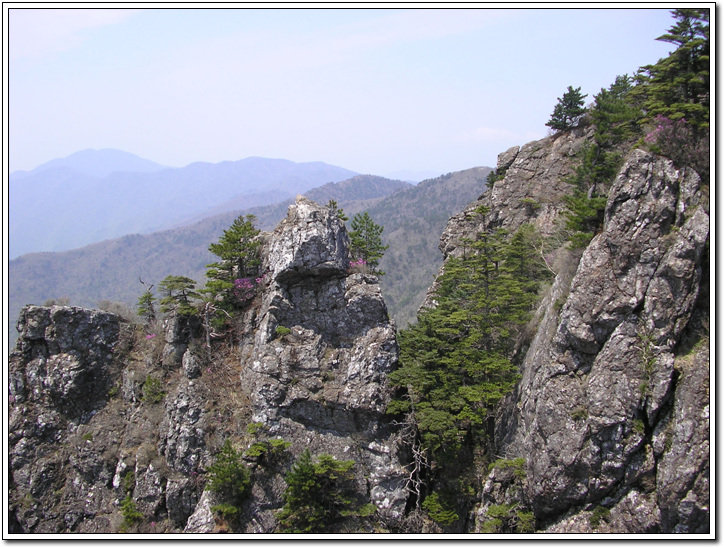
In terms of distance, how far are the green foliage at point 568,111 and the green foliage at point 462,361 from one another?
22.5m

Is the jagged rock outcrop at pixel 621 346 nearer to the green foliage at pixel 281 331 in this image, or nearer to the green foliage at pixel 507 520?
the green foliage at pixel 507 520

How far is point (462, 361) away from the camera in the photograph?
80.4 feet

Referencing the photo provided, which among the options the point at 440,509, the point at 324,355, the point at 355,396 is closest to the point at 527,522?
the point at 440,509

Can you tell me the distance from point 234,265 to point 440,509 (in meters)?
18.6

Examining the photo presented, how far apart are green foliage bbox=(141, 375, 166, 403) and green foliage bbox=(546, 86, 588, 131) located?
134 feet

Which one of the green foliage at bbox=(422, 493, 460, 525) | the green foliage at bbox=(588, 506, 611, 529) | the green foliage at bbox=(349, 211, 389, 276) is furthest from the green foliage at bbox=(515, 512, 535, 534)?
the green foliage at bbox=(349, 211, 389, 276)

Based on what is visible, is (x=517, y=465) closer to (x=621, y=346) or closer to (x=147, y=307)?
(x=621, y=346)

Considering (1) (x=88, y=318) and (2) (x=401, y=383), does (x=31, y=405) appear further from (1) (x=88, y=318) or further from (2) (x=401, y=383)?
(2) (x=401, y=383)

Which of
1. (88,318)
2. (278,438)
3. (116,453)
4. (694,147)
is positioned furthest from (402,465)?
(88,318)

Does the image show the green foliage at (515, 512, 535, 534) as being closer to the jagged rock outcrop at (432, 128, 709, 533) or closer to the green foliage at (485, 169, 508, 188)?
the jagged rock outcrop at (432, 128, 709, 533)

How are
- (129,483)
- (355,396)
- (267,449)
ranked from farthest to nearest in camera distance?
(129,483) < (355,396) < (267,449)

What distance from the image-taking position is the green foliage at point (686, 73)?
18.8 m

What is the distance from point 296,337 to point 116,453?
486 inches

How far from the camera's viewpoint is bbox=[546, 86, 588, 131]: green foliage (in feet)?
139
